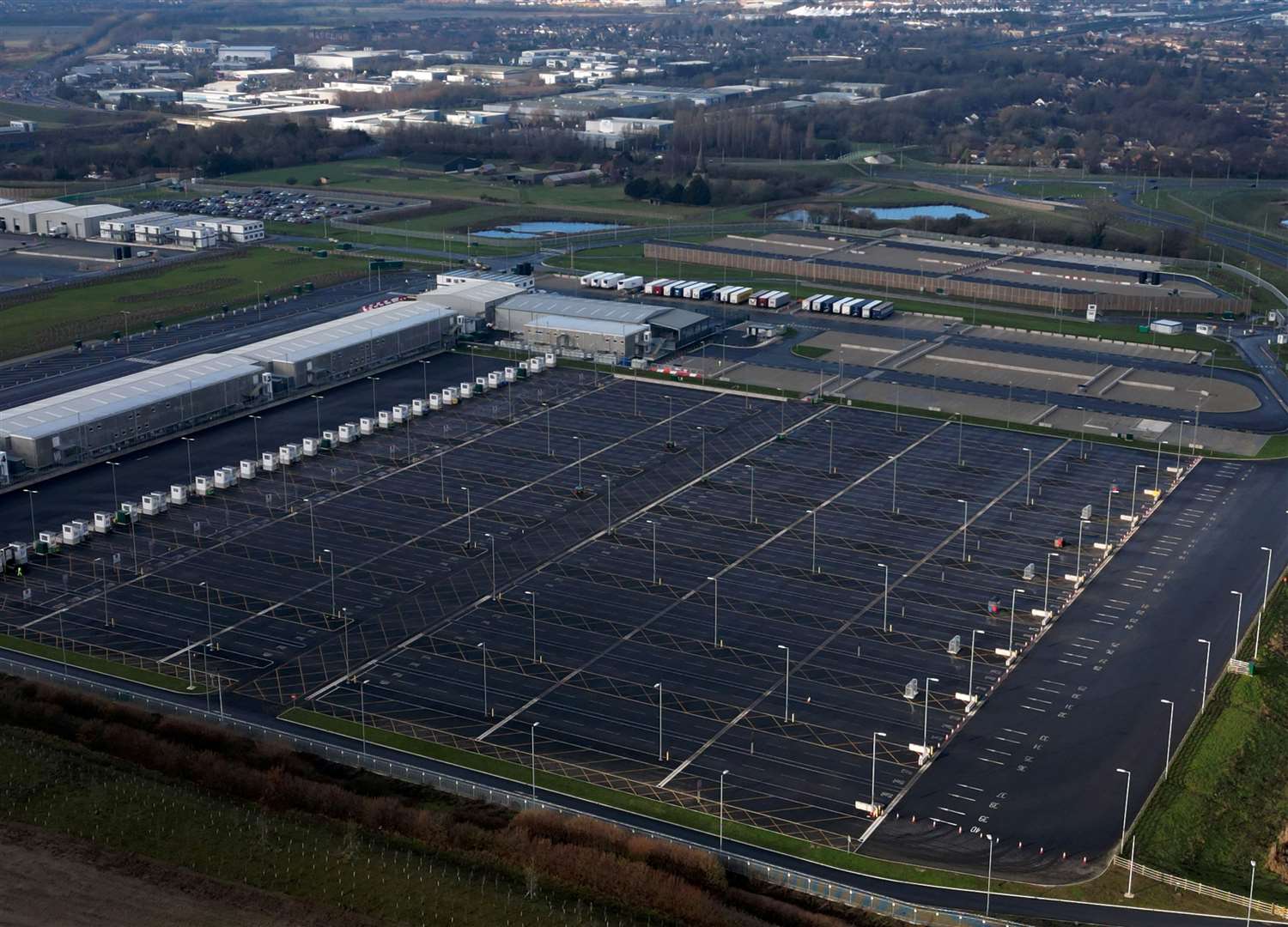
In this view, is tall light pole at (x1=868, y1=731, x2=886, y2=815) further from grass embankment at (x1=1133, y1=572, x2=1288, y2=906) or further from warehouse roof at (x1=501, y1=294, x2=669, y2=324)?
warehouse roof at (x1=501, y1=294, x2=669, y2=324)

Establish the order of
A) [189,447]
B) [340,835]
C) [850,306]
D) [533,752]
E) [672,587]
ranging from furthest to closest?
[850,306]
[189,447]
[672,587]
[533,752]
[340,835]

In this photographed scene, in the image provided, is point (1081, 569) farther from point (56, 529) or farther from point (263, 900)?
point (56, 529)

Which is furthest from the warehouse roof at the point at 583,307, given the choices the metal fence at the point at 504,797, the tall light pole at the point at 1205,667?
the metal fence at the point at 504,797

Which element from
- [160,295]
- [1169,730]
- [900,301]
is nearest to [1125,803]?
[1169,730]

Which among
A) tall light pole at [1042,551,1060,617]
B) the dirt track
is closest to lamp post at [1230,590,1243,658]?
tall light pole at [1042,551,1060,617]

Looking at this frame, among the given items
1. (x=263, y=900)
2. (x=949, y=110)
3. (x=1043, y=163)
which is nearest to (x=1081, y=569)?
(x=263, y=900)

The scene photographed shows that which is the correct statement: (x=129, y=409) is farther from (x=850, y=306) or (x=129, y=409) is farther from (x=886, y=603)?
(x=850, y=306)

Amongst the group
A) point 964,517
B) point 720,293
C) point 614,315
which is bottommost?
point 964,517
